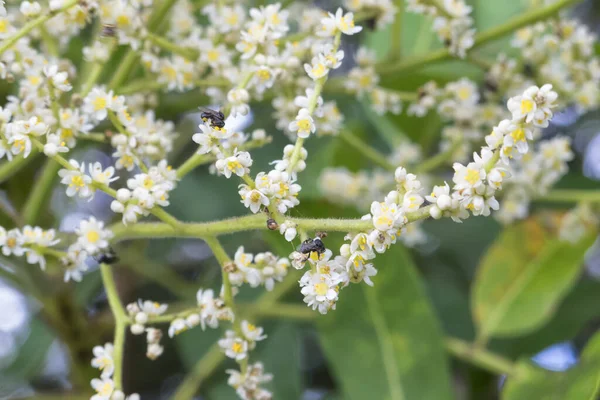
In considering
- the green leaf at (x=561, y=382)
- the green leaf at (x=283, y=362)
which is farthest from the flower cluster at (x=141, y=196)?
the green leaf at (x=283, y=362)

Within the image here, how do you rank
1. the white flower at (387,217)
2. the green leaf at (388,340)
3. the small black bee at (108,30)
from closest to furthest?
the white flower at (387,217)
the small black bee at (108,30)
the green leaf at (388,340)

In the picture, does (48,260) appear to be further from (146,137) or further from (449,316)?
(449,316)

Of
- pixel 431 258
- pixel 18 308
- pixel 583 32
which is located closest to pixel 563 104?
pixel 583 32

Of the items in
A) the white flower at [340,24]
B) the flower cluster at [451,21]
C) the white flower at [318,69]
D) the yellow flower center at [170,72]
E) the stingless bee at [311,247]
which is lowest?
the stingless bee at [311,247]

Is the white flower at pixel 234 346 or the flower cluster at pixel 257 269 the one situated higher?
the flower cluster at pixel 257 269

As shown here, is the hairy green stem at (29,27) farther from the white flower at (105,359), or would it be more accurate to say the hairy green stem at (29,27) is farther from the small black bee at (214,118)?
the white flower at (105,359)

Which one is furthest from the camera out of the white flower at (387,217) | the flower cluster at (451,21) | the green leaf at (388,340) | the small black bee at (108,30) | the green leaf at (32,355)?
the green leaf at (32,355)

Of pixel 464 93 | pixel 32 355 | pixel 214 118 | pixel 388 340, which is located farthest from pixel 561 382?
pixel 32 355

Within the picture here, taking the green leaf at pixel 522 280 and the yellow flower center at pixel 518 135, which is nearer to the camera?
the yellow flower center at pixel 518 135
